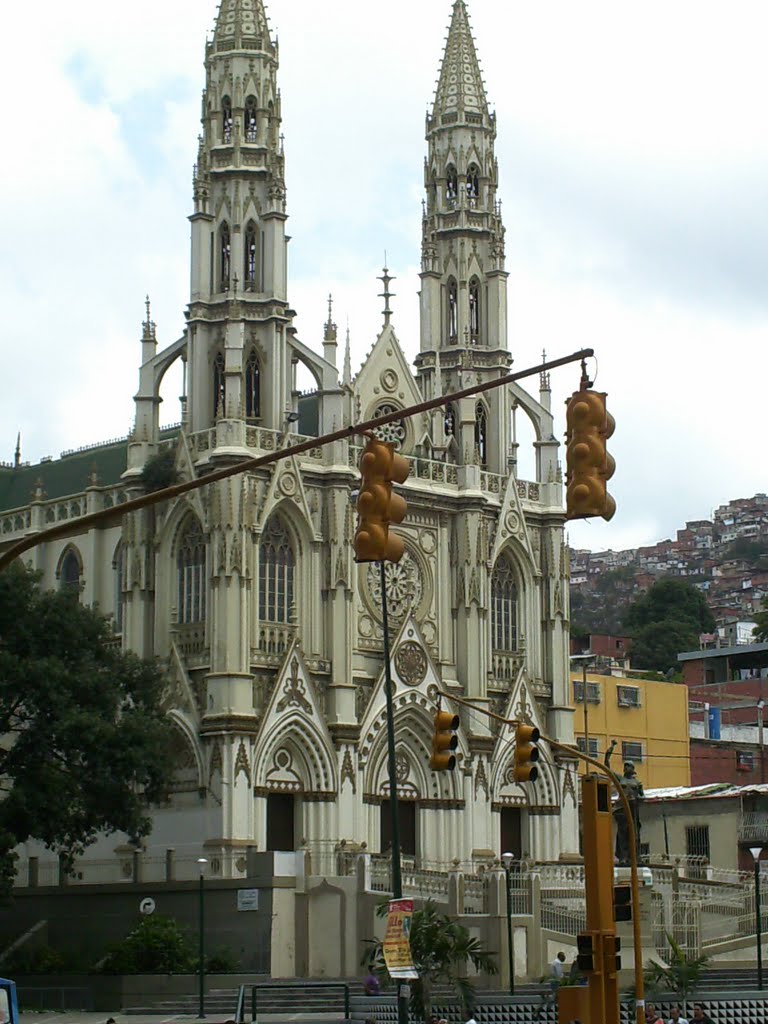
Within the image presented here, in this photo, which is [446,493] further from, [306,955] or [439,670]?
[306,955]

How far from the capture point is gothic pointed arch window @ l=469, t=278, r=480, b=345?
2985 inches

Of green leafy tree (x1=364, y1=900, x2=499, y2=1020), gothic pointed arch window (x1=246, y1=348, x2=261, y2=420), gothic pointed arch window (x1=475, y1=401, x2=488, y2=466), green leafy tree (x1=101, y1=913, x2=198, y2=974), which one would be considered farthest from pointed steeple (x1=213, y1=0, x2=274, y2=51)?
green leafy tree (x1=364, y1=900, x2=499, y2=1020)

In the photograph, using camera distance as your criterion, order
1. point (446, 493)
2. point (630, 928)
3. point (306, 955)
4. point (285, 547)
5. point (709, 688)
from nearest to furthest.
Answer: point (630, 928), point (306, 955), point (285, 547), point (446, 493), point (709, 688)

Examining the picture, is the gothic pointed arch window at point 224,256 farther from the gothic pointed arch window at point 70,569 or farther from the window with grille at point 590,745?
the window with grille at point 590,745

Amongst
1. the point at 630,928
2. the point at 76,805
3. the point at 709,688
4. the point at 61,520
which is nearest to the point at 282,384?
the point at 61,520

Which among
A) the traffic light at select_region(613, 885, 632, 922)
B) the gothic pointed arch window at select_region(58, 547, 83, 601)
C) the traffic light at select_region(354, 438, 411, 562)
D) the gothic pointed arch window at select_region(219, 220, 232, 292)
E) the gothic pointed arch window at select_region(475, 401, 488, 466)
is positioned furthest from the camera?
the gothic pointed arch window at select_region(475, 401, 488, 466)

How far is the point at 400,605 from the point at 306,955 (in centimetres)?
1373

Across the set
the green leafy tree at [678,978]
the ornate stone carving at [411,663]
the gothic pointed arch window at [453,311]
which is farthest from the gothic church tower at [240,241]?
the green leafy tree at [678,978]

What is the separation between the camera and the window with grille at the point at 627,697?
282 ft

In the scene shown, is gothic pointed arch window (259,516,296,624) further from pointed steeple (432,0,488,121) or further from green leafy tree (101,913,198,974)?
pointed steeple (432,0,488,121)

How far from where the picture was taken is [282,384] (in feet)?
221

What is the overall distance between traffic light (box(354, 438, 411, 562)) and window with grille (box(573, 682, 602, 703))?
61143mm

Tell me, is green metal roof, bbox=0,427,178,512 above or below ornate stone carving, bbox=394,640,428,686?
above

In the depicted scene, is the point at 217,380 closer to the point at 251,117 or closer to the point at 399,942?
the point at 251,117
